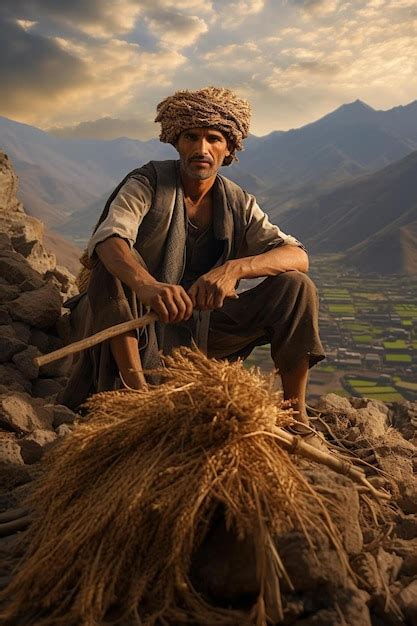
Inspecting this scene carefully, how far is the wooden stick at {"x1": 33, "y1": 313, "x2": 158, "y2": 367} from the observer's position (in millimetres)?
2307

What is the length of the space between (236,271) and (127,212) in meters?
0.79

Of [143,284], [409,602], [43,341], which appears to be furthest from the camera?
[43,341]

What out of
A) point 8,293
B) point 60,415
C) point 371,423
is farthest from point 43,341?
point 371,423

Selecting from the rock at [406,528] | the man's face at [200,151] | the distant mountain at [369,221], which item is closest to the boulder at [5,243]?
the man's face at [200,151]

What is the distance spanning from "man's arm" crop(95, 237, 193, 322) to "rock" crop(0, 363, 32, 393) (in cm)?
173

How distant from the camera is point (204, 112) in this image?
11.3 ft

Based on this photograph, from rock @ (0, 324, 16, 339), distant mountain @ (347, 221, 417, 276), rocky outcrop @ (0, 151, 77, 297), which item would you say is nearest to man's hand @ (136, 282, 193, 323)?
rock @ (0, 324, 16, 339)

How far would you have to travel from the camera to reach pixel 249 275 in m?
3.12

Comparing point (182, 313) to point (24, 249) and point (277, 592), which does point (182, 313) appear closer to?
point (277, 592)

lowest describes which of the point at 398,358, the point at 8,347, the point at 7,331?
the point at 398,358

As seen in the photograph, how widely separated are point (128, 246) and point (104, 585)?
195 cm

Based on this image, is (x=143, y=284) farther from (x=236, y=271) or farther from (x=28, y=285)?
(x=28, y=285)

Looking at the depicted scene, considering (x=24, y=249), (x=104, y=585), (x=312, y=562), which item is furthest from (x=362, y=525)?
(x=24, y=249)

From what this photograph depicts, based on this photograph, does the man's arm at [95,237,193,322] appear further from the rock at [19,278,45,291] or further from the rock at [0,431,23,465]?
the rock at [19,278,45,291]
